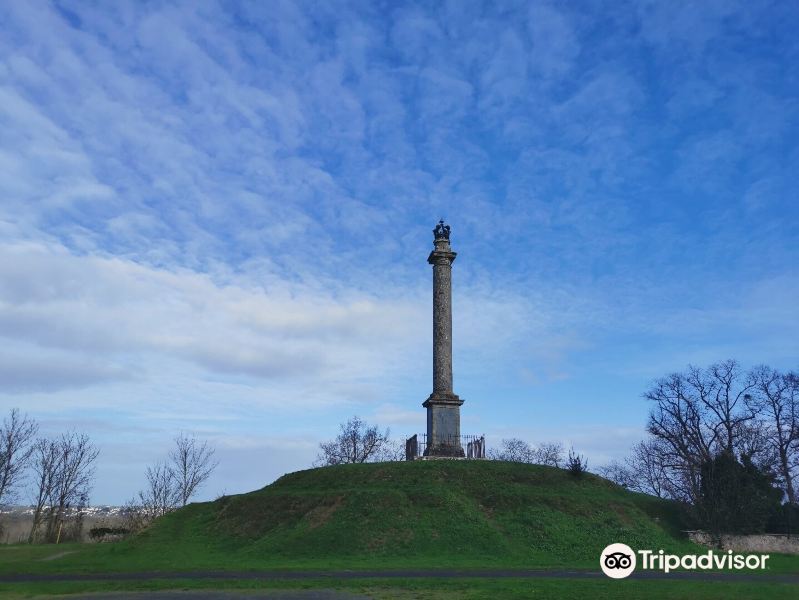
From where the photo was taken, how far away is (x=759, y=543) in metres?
32.2

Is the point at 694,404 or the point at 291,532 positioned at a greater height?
the point at 694,404

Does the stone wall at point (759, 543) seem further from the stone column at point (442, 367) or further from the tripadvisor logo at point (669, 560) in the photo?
the stone column at point (442, 367)

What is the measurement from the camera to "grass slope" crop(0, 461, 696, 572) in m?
26.8

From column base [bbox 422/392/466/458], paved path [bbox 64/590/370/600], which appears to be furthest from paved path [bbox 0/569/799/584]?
column base [bbox 422/392/466/458]

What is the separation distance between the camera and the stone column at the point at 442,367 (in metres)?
40.4

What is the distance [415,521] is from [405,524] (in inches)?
23.6

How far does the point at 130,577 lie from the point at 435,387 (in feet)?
75.9

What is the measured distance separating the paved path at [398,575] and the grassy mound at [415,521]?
2563 millimetres

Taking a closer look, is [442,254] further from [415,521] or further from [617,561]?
[617,561]

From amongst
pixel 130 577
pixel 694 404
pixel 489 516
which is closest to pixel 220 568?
pixel 130 577

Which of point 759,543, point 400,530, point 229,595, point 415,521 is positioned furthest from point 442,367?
point 229,595

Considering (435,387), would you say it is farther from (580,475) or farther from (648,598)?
(648,598)

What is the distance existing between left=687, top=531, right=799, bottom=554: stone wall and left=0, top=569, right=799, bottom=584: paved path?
10658 millimetres

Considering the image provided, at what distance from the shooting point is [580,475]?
3822cm
